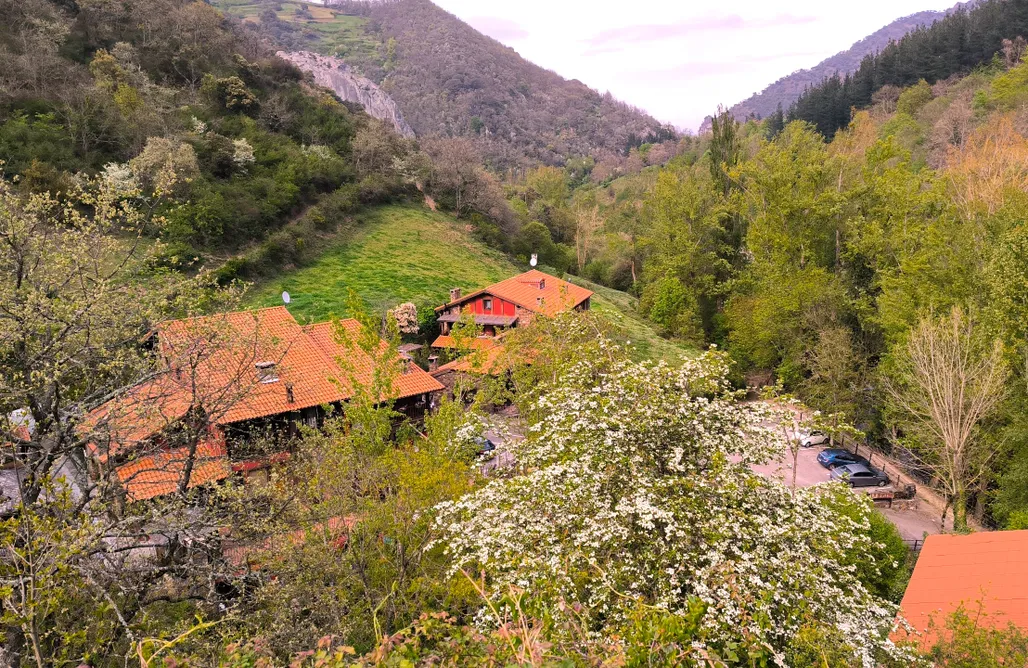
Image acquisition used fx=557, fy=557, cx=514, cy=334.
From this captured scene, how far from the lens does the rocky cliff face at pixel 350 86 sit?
124938 millimetres

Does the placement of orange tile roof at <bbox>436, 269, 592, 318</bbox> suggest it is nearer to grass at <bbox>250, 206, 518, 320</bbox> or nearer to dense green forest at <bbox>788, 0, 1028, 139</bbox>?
grass at <bbox>250, 206, 518, 320</bbox>

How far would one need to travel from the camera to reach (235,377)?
33.9ft

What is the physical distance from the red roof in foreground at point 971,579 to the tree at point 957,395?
294 inches

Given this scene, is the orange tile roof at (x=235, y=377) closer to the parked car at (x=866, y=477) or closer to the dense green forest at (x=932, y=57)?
the parked car at (x=866, y=477)

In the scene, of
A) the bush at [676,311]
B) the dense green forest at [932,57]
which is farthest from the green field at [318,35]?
the bush at [676,311]

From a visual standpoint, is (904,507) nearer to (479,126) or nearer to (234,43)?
(234,43)

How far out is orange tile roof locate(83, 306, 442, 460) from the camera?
32.3 feet

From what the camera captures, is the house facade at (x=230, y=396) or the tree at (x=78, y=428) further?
the house facade at (x=230, y=396)

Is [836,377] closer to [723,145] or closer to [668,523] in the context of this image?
[668,523]

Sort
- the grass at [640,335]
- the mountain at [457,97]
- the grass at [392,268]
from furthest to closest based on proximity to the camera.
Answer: the mountain at [457,97] → the grass at [392,268] → the grass at [640,335]

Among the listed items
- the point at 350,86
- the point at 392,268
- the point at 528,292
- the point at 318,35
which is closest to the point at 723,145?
the point at 528,292

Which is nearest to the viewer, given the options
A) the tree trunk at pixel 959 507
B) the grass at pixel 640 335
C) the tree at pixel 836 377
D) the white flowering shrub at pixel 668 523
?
the white flowering shrub at pixel 668 523

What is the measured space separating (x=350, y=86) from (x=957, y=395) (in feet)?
438

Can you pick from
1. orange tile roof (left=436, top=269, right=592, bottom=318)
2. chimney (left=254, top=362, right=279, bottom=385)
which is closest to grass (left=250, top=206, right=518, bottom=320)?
orange tile roof (left=436, top=269, right=592, bottom=318)
